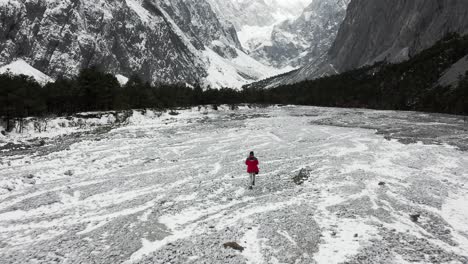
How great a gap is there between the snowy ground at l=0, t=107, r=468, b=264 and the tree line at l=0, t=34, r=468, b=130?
106ft

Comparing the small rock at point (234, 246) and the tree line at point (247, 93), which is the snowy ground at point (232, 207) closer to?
the small rock at point (234, 246)

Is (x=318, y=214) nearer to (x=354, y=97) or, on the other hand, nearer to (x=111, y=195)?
(x=111, y=195)

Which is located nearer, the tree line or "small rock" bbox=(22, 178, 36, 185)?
"small rock" bbox=(22, 178, 36, 185)

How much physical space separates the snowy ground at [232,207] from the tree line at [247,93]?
106 feet

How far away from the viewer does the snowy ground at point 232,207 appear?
12844mm

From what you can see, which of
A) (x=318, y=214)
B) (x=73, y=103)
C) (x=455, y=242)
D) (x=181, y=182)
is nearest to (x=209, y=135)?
(x=181, y=182)

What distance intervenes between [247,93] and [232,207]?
169 meters

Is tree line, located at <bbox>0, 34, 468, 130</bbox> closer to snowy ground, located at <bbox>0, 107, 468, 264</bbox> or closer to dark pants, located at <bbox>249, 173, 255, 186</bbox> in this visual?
snowy ground, located at <bbox>0, 107, 468, 264</bbox>

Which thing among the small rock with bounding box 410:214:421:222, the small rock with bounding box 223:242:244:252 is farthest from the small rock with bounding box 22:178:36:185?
the small rock with bounding box 410:214:421:222

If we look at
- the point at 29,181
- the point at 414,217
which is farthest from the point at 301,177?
the point at 29,181

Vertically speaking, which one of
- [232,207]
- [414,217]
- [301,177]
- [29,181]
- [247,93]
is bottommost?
[414,217]

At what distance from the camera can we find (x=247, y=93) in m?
185

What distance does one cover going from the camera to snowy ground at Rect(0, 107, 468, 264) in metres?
12.8

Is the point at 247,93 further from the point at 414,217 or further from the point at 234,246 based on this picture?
the point at 234,246
